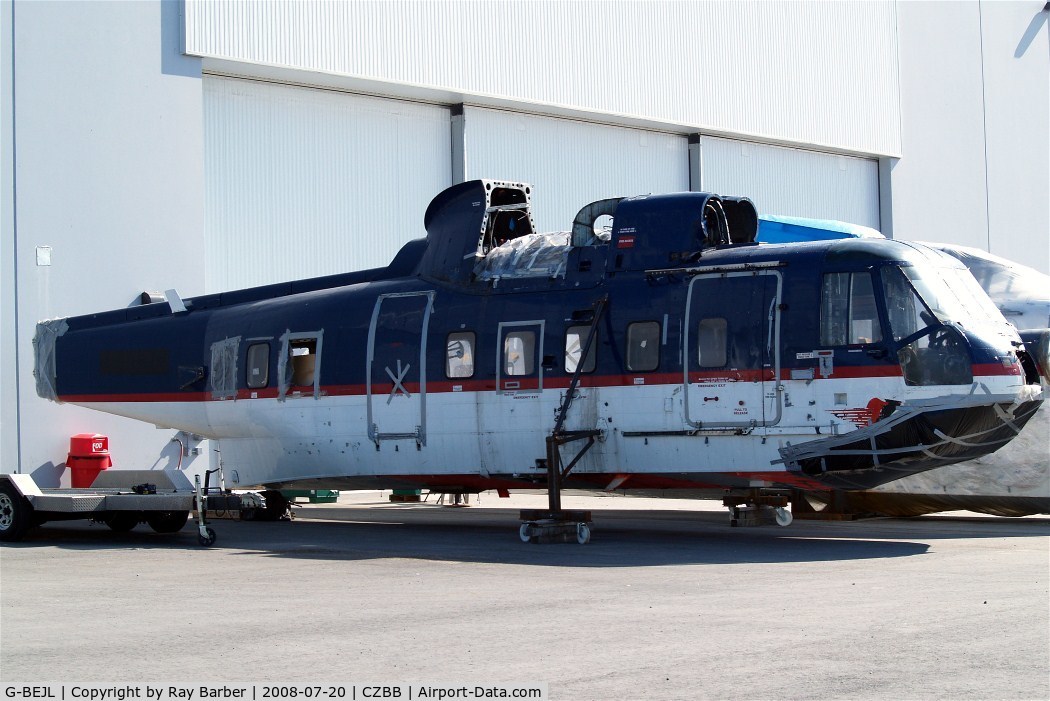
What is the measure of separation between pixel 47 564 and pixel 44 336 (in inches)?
299

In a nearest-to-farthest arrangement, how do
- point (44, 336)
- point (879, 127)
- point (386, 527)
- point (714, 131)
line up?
point (386, 527) < point (44, 336) < point (714, 131) < point (879, 127)

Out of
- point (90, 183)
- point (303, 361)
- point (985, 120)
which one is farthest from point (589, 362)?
point (985, 120)

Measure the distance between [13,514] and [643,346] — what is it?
28.4 ft

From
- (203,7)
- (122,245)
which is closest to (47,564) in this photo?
(122,245)

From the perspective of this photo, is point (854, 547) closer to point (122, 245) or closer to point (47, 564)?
point (47, 564)

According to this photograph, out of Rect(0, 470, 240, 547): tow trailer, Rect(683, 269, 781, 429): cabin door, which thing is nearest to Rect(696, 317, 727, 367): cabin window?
Rect(683, 269, 781, 429): cabin door

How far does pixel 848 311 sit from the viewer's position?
14.4 m

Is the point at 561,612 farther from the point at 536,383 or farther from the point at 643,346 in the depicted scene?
the point at 536,383

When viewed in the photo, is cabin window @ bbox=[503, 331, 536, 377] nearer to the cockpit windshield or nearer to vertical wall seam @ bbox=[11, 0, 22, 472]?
the cockpit windshield

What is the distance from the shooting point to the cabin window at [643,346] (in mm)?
15555

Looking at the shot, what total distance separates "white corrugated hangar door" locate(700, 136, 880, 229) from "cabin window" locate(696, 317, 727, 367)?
66.5 feet

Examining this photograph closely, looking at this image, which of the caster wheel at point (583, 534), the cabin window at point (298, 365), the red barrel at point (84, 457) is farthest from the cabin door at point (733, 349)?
the red barrel at point (84, 457)

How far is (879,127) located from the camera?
1559 inches

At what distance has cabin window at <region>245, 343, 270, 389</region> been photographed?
18594mm
